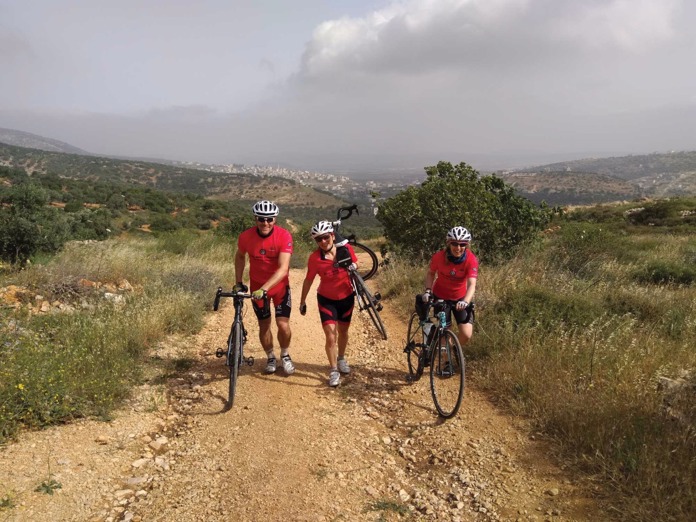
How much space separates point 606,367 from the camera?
4.58 meters

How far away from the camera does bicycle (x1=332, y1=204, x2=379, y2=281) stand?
8326 mm

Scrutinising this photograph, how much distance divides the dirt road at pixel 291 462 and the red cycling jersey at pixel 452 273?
4.13 ft

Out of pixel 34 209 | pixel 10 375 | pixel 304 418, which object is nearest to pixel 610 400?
pixel 304 418

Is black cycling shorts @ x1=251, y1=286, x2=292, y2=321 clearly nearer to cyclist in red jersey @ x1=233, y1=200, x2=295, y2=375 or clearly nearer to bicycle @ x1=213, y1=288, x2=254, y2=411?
cyclist in red jersey @ x1=233, y1=200, x2=295, y2=375

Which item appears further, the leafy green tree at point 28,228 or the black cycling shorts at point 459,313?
the leafy green tree at point 28,228

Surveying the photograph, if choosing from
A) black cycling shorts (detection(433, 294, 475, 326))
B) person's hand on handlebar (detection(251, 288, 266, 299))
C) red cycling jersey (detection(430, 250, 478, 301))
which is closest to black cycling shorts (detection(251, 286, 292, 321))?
person's hand on handlebar (detection(251, 288, 266, 299))

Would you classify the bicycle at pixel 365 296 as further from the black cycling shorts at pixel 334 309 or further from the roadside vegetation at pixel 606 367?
the roadside vegetation at pixel 606 367

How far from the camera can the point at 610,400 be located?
13.1 ft

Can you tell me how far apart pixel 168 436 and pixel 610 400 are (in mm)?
4483

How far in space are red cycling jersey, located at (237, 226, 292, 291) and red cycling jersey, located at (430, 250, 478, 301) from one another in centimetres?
188

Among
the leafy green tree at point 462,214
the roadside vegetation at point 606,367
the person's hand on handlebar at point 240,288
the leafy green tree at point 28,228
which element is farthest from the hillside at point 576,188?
the person's hand on handlebar at point 240,288

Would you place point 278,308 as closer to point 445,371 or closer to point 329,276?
point 329,276

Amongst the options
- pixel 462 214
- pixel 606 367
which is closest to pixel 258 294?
pixel 606 367

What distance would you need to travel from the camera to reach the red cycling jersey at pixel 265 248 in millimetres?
5297
